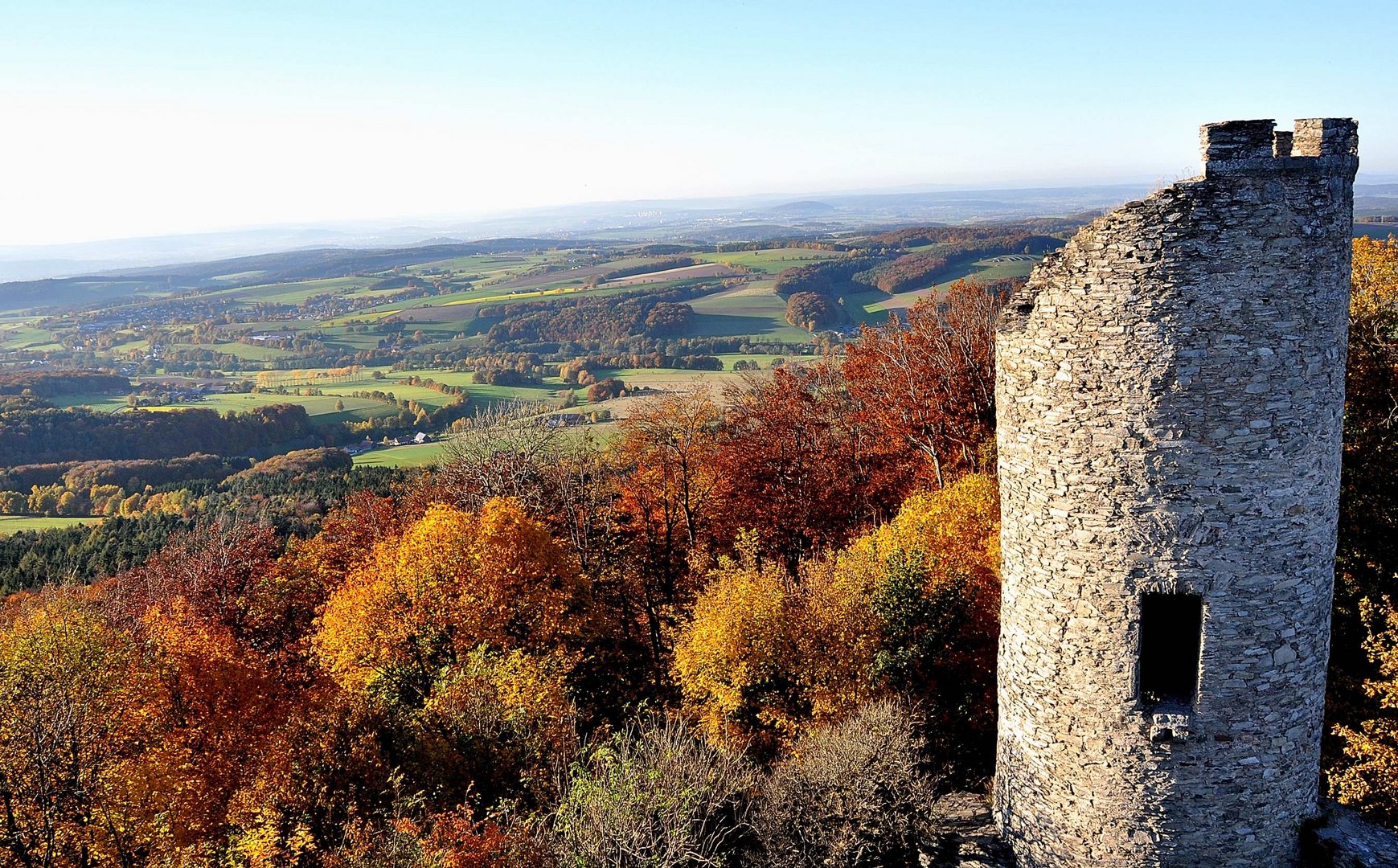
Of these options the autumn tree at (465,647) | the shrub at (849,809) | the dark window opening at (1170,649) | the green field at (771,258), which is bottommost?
the autumn tree at (465,647)

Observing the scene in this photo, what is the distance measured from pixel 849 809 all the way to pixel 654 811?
2450 mm

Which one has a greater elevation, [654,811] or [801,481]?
[654,811]

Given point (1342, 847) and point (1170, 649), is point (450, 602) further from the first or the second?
point (1342, 847)

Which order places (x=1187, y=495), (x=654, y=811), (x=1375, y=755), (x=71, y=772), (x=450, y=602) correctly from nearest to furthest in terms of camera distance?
1. (x=1187, y=495)
2. (x=654, y=811)
3. (x=1375, y=755)
4. (x=71, y=772)
5. (x=450, y=602)

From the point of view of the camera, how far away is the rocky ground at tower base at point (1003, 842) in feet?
30.3

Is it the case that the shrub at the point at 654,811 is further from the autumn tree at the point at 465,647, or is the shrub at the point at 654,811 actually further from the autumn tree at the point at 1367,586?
the autumn tree at the point at 1367,586

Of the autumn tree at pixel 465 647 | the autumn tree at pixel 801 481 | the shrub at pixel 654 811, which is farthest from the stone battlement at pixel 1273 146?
the autumn tree at pixel 801 481

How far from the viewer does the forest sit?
10891mm

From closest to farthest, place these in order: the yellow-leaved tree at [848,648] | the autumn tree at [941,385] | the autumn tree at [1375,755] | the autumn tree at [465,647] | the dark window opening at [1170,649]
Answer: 1. the dark window opening at [1170,649]
2. the autumn tree at [1375,755]
3. the autumn tree at [465,647]
4. the yellow-leaved tree at [848,648]
5. the autumn tree at [941,385]

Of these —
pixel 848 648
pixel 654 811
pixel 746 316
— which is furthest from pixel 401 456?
pixel 654 811

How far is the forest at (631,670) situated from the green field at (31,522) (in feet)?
85.9

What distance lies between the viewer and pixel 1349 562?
14.7 metres

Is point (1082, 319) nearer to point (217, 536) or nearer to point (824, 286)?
point (217, 536)

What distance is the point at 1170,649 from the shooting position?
9883mm
